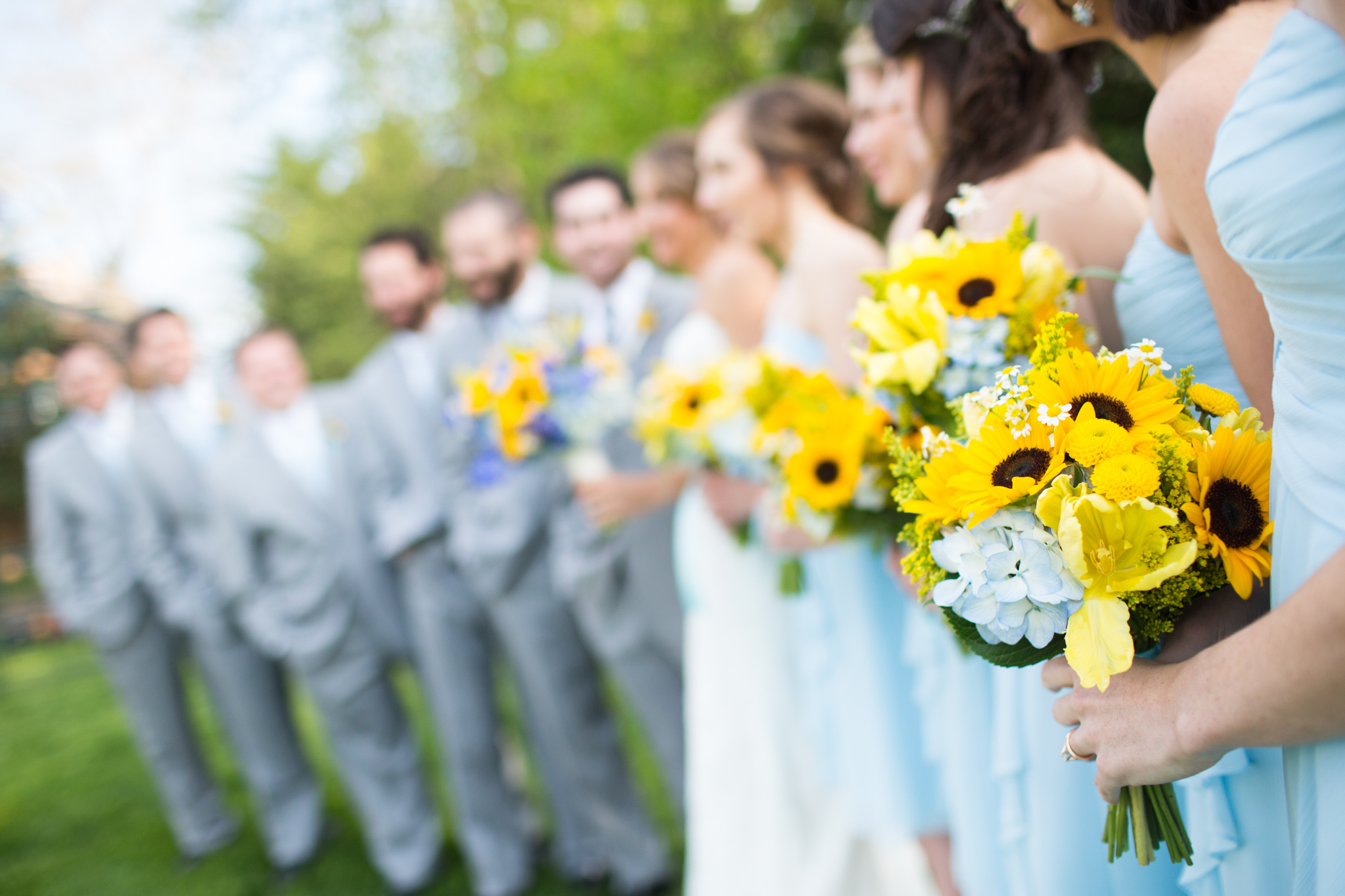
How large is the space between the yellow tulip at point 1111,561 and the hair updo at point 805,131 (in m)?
2.17

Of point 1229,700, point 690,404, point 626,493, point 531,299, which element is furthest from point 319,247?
point 1229,700

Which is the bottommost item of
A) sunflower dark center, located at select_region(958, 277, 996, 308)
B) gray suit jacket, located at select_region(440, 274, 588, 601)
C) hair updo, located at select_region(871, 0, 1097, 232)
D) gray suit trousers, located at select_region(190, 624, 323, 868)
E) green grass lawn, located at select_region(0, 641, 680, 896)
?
green grass lawn, located at select_region(0, 641, 680, 896)

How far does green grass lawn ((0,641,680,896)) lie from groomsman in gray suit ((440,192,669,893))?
402 mm

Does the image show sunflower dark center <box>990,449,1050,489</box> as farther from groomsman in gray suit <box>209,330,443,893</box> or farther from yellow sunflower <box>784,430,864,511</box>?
groomsman in gray suit <box>209,330,443,893</box>

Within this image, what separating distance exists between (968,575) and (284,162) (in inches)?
930

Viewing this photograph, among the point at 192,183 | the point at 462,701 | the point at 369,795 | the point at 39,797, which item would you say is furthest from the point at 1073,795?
the point at 192,183

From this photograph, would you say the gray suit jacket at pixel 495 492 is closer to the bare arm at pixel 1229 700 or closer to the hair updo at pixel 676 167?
the hair updo at pixel 676 167

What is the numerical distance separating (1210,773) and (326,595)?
4.20 m

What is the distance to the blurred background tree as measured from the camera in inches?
271

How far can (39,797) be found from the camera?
6.73 meters

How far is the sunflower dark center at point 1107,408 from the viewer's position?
3.74ft

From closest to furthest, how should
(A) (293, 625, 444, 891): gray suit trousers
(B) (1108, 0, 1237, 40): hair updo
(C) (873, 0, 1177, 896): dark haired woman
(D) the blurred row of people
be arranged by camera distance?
(B) (1108, 0, 1237, 40): hair updo < (C) (873, 0, 1177, 896): dark haired woman < (D) the blurred row of people < (A) (293, 625, 444, 891): gray suit trousers

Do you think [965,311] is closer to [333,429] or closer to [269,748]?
[333,429]

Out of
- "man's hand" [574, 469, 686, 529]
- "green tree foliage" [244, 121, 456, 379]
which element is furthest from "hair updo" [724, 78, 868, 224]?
"green tree foliage" [244, 121, 456, 379]
